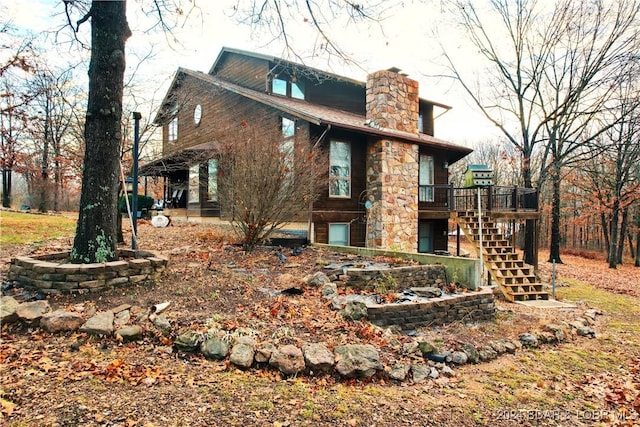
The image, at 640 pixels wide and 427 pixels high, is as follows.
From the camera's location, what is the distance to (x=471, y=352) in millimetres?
4984

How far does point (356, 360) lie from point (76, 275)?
12.5 feet

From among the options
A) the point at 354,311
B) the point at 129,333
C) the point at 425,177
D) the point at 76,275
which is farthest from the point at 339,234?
the point at 129,333

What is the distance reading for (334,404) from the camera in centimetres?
326

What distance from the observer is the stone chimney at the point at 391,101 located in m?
13.0

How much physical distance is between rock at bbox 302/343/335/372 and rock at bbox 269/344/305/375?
0.08 metres

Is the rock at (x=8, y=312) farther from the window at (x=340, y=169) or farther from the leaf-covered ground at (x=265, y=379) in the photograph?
the window at (x=340, y=169)

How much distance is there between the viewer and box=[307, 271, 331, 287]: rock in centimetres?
646

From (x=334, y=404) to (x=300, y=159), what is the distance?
6257 mm

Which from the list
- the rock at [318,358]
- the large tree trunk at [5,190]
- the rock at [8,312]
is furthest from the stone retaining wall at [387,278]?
the large tree trunk at [5,190]

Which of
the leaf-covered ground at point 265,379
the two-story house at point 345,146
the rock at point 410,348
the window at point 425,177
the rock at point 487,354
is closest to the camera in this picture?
the leaf-covered ground at point 265,379

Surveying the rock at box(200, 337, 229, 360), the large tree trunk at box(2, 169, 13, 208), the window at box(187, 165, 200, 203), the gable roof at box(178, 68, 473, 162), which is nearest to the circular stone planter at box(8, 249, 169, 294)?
the rock at box(200, 337, 229, 360)

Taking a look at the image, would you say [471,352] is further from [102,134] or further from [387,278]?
[102,134]

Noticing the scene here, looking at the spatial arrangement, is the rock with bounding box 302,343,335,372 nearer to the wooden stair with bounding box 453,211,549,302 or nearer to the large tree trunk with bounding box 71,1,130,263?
the large tree trunk with bounding box 71,1,130,263

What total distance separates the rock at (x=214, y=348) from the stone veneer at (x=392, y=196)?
8746mm
